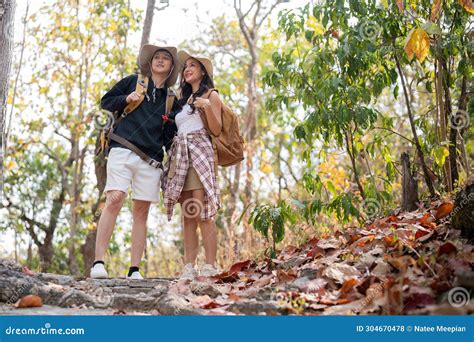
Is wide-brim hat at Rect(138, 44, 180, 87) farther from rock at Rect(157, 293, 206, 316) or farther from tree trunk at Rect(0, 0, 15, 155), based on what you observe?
rock at Rect(157, 293, 206, 316)

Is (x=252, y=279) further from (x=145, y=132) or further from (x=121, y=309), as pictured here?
(x=145, y=132)

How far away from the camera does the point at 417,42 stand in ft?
13.3

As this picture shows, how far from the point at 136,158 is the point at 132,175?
0.49ft

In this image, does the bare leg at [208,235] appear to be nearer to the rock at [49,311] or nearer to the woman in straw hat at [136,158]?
the woman in straw hat at [136,158]

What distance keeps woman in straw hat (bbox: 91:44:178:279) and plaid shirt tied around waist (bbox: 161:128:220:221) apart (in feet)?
0.35

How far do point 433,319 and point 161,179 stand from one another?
114 inches

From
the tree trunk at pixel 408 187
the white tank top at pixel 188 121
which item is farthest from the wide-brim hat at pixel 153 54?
the tree trunk at pixel 408 187

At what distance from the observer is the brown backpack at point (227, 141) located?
4824mm

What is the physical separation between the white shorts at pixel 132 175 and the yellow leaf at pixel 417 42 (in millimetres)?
2005

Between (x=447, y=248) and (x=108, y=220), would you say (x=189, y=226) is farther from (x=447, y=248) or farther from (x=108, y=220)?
(x=447, y=248)

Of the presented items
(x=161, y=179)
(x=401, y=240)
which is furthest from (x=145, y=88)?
(x=401, y=240)

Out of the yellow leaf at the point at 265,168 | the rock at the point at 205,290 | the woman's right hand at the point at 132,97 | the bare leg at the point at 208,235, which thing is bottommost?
the rock at the point at 205,290

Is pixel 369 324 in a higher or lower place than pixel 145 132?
lower

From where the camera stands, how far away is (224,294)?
3328 mm
